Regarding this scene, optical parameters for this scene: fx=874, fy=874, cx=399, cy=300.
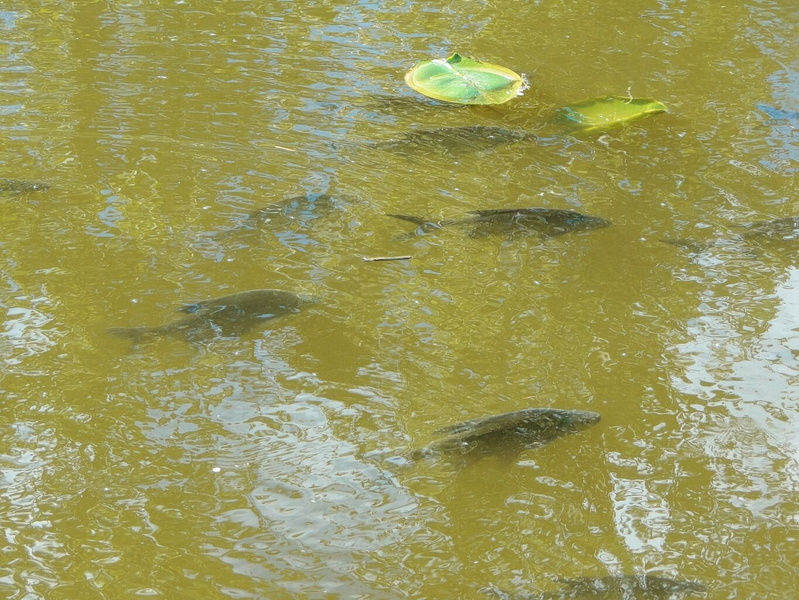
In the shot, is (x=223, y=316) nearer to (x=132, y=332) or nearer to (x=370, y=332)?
(x=132, y=332)

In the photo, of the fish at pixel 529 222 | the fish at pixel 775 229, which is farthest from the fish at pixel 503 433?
the fish at pixel 775 229

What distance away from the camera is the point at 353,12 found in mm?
9047

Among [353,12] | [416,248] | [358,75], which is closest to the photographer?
[416,248]

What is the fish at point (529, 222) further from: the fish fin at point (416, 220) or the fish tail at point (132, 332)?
the fish tail at point (132, 332)

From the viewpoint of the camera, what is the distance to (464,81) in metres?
7.42

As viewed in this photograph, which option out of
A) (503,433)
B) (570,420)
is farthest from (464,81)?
(503,433)

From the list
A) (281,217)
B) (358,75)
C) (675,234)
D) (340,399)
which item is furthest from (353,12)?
(340,399)

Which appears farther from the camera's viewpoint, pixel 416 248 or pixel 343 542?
pixel 416 248

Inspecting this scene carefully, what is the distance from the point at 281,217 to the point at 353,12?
4303 millimetres

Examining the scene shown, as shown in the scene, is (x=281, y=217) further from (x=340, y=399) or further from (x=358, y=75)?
(x=358, y=75)

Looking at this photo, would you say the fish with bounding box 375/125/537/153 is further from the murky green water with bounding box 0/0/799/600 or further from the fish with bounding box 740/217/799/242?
the fish with bounding box 740/217/799/242

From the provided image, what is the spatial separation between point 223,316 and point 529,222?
2.07 m

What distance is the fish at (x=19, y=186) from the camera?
18.5 feet

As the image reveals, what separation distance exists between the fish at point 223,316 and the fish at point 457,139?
2259mm
